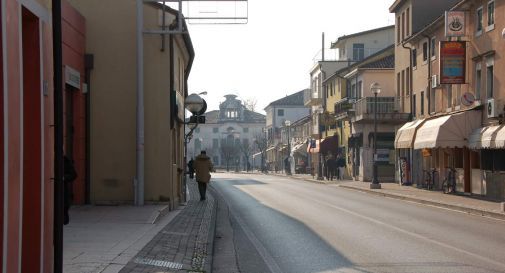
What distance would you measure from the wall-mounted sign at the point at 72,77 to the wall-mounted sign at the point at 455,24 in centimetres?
1699

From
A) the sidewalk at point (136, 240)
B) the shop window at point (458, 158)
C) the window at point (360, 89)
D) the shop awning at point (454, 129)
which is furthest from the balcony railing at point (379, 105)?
the sidewalk at point (136, 240)

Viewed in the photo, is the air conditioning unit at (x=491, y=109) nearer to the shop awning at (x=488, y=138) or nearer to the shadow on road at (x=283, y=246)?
the shop awning at (x=488, y=138)

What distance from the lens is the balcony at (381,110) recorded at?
4168 centimetres

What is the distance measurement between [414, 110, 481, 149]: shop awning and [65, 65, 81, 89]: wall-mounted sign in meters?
16.8

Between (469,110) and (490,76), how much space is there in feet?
6.25

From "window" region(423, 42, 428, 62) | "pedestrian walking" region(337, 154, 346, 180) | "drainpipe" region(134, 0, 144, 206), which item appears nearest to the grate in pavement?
"drainpipe" region(134, 0, 144, 206)

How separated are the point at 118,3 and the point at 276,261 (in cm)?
1021

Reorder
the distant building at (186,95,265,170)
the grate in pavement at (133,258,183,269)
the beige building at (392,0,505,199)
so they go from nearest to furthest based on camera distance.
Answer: the grate in pavement at (133,258,183,269) < the beige building at (392,0,505,199) < the distant building at (186,95,265,170)

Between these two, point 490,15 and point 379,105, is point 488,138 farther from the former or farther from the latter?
point 379,105

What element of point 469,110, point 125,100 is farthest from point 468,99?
point 125,100

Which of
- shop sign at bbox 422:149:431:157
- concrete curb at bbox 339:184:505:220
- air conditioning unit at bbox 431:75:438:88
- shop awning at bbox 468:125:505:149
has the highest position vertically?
air conditioning unit at bbox 431:75:438:88

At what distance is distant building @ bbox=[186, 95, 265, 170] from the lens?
118438 millimetres

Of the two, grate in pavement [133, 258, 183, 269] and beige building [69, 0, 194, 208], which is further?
beige building [69, 0, 194, 208]

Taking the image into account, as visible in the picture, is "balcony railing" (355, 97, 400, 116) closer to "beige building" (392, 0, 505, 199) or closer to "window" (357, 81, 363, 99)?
"window" (357, 81, 363, 99)
